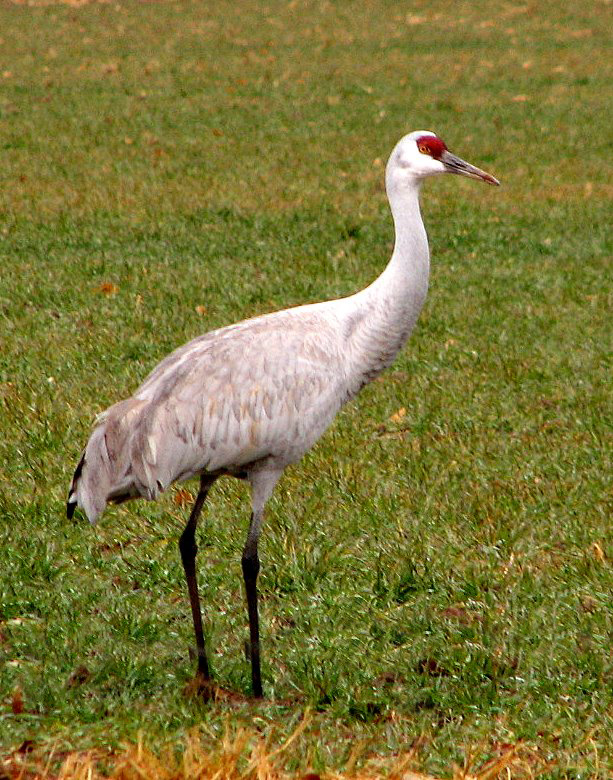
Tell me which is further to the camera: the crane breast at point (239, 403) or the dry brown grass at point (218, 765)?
the crane breast at point (239, 403)

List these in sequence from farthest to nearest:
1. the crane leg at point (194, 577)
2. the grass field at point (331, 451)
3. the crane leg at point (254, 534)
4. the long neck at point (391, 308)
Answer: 1. the long neck at point (391, 308)
2. the crane leg at point (254, 534)
3. the crane leg at point (194, 577)
4. the grass field at point (331, 451)

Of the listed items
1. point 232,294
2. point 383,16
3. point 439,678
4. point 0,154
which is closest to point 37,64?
point 0,154

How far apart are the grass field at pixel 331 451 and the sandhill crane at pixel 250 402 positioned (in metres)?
0.47

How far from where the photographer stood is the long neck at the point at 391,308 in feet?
15.0

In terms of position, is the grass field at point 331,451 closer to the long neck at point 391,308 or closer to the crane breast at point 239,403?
the crane breast at point 239,403

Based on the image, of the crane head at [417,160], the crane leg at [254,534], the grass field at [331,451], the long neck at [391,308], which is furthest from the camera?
the crane head at [417,160]

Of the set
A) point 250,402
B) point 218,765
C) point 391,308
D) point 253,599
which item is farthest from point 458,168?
point 218,765

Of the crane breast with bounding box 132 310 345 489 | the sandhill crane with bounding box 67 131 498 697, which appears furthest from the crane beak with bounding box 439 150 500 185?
the crane breast with bounding box 132 310 345 489

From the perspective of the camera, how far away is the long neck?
4574mm

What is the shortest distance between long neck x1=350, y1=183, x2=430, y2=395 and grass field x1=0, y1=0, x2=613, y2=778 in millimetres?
909

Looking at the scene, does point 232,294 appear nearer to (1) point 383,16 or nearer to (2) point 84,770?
(2) point 84,770

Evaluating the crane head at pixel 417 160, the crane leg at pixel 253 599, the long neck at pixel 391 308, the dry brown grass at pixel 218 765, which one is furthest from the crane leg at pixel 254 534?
the crane head at pixel 417 160

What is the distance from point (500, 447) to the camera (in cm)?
634

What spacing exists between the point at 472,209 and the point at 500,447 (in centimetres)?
538
